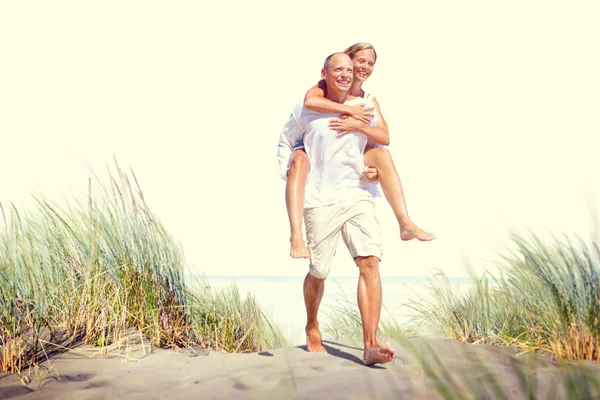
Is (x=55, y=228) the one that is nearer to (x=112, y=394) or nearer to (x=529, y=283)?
(x=112, y=394)

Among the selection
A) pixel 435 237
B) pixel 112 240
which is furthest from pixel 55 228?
pixel 435 237

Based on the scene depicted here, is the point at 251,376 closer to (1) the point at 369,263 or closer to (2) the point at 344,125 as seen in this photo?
(1) the point at 369,263

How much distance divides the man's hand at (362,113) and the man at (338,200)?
113mm

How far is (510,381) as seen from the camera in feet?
12.0

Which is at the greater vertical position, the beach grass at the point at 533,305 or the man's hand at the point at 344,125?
the man's hand at the point at 344,125

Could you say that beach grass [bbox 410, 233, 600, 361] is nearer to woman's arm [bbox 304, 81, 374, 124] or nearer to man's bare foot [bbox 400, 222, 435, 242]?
man's bare foot [bbox 400, 222, 435, 242]

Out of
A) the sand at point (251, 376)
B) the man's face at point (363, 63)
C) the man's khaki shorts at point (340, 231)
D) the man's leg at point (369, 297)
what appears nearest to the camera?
the sand at point (251, 376)

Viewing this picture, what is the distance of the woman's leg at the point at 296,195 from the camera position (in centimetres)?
428

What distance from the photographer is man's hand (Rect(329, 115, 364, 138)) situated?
426cm

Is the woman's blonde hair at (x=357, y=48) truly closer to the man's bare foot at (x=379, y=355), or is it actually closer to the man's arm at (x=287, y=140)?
the man's arm at (x=287, y=140)

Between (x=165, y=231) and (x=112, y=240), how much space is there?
0.41m

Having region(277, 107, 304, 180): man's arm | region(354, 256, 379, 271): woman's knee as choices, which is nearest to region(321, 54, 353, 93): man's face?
region(277, 107, 304, 180): man's arm

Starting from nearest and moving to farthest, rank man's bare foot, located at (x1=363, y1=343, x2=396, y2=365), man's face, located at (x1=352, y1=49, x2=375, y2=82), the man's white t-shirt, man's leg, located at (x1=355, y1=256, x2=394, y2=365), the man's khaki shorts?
1. man's bare foot, located at (x1=363, y1=343, x2=396, y2=365)
2. man's leg, located at (x1=355, y1=256, x2=394, y2=365)
3. the man's khaki shorts
4. the man's white t-shirt
5. man's face, located at (x1=352, y1=49, x2=375, y2=82)

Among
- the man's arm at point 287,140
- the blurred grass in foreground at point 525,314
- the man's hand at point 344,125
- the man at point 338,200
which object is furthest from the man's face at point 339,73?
the blurred grass in foreground at point 525,314
